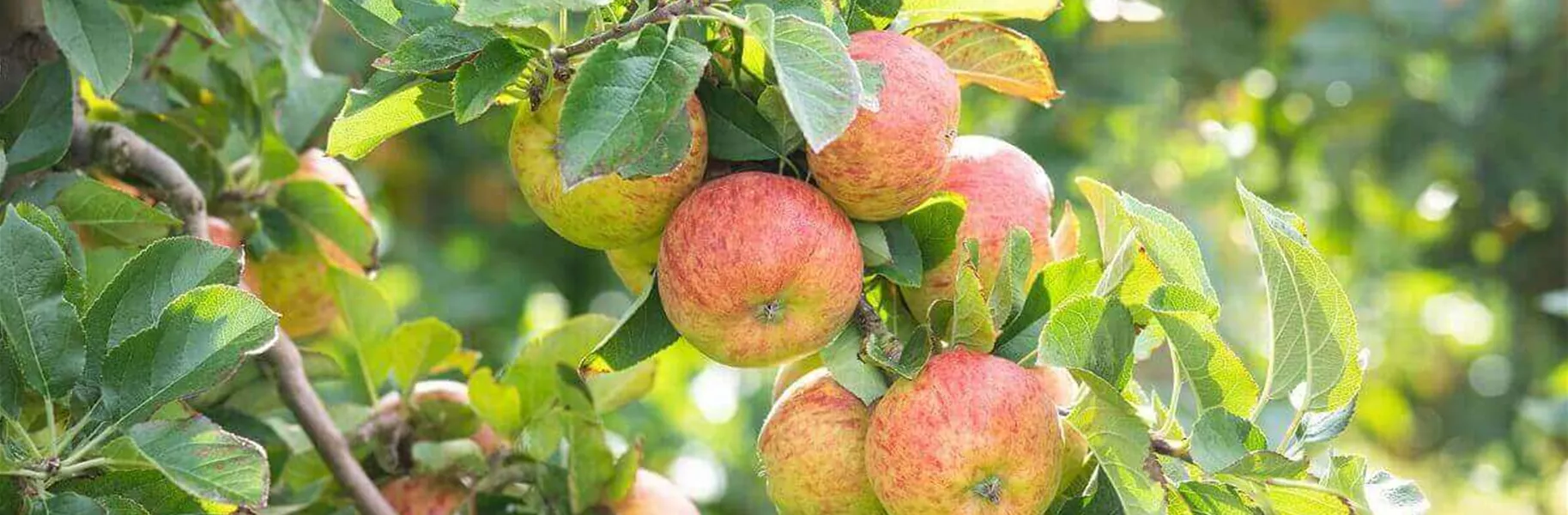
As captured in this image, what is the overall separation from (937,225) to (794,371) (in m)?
0.16

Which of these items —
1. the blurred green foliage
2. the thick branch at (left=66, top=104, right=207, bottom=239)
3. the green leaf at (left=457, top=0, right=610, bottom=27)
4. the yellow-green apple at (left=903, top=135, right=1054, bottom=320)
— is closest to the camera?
the green leaf at (left=457, top=0, right=610, bottom=27)

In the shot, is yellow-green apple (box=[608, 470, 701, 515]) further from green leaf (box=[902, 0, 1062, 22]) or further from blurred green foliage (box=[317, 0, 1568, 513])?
blurred green foliage (box=[317, 0, 1568, 513])

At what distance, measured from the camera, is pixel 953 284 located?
3.13 ft

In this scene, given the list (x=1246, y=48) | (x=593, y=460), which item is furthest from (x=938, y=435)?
(x=1246, y=48)

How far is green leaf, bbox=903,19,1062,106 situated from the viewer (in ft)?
3.22

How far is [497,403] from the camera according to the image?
123 cm

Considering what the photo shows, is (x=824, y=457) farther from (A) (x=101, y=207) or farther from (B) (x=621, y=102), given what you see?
(A) (x=101, y=207)

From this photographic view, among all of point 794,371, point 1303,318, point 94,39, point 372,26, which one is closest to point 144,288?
point 372,26

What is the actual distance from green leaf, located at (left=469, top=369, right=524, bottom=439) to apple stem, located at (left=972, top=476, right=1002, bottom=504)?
0.49 meters

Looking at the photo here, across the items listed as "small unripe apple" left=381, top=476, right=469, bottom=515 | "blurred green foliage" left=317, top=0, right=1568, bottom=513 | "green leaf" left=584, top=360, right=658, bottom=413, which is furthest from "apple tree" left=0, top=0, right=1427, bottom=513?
"blurred green foliage" left=317, top=0, right=1568, bottom=513

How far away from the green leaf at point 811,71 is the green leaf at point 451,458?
56 cm

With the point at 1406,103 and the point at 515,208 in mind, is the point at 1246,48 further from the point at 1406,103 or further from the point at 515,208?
the point at 515,208

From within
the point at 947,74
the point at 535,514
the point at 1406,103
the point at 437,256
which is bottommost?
the point at 437,256

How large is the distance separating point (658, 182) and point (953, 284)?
0.18m
